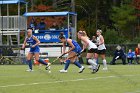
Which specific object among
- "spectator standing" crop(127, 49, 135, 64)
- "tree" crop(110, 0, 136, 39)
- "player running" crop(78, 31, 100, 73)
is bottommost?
"spectator standing" crop(127, 49, 135, 64)

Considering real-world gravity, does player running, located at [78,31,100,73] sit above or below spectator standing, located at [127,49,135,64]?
above

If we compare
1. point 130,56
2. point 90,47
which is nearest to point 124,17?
point 130,56

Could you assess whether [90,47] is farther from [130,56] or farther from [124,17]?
[124,17]

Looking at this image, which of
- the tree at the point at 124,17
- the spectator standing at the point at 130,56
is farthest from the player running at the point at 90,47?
the tree at the point at 124,17

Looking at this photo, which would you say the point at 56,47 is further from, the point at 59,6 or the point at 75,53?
the point at 59,6

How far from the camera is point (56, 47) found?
4372cm

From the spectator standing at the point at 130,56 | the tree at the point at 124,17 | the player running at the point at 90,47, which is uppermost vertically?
the tree at the point at 124,17

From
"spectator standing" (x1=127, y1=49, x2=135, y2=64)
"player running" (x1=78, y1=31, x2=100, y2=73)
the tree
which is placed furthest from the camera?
the tree

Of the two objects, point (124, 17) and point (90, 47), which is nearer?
point (90, 47)

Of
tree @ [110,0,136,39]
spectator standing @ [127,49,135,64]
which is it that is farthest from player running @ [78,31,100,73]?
tree @ [110,0,136,39]

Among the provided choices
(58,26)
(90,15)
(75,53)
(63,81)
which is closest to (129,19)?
(90,15)

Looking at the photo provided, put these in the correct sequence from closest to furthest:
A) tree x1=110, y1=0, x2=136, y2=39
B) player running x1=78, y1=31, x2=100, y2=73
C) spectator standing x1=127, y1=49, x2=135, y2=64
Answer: player running x1=78, y1=31, x2=100, y2=73
spectator standing x1=127, y1=49, x2=135, y2=64
tree x1=110, y1=0, x2=136, y2=39

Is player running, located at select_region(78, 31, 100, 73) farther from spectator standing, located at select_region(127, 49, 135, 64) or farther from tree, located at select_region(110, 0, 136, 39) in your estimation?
tree, located at select_region(110, 0, 136, 39)

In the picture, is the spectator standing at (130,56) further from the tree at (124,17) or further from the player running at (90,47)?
the tree at (124,17)
